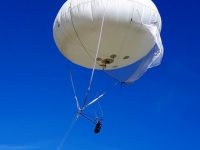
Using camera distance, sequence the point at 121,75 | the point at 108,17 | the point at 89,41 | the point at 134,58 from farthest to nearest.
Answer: the point at 121,75 < the point at 134,58 < the point at 89,41 < the point at 108,17

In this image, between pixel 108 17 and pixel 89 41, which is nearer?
pixel 108 17

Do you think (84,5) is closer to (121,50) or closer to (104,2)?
(104,2)

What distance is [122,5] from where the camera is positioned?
14.5 m

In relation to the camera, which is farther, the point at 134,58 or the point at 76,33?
the point at 134,58

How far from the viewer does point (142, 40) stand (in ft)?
51.8

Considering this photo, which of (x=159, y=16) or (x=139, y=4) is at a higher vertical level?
(x=159, y=16)

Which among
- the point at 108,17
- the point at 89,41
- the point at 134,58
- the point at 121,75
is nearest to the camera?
the point at 108,17

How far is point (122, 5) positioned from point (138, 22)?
1098 millimetres

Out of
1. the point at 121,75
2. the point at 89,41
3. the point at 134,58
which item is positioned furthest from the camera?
the point at 121,75

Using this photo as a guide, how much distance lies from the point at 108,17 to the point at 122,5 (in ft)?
2.75

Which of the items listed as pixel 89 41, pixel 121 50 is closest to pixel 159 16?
pixel 121 50

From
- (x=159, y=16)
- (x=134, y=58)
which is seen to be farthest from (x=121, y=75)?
(x=159, y=16)

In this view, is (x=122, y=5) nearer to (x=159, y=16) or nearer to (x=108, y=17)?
(x=108, y=17)

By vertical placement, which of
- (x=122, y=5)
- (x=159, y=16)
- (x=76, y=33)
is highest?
(x=159, y=16)
